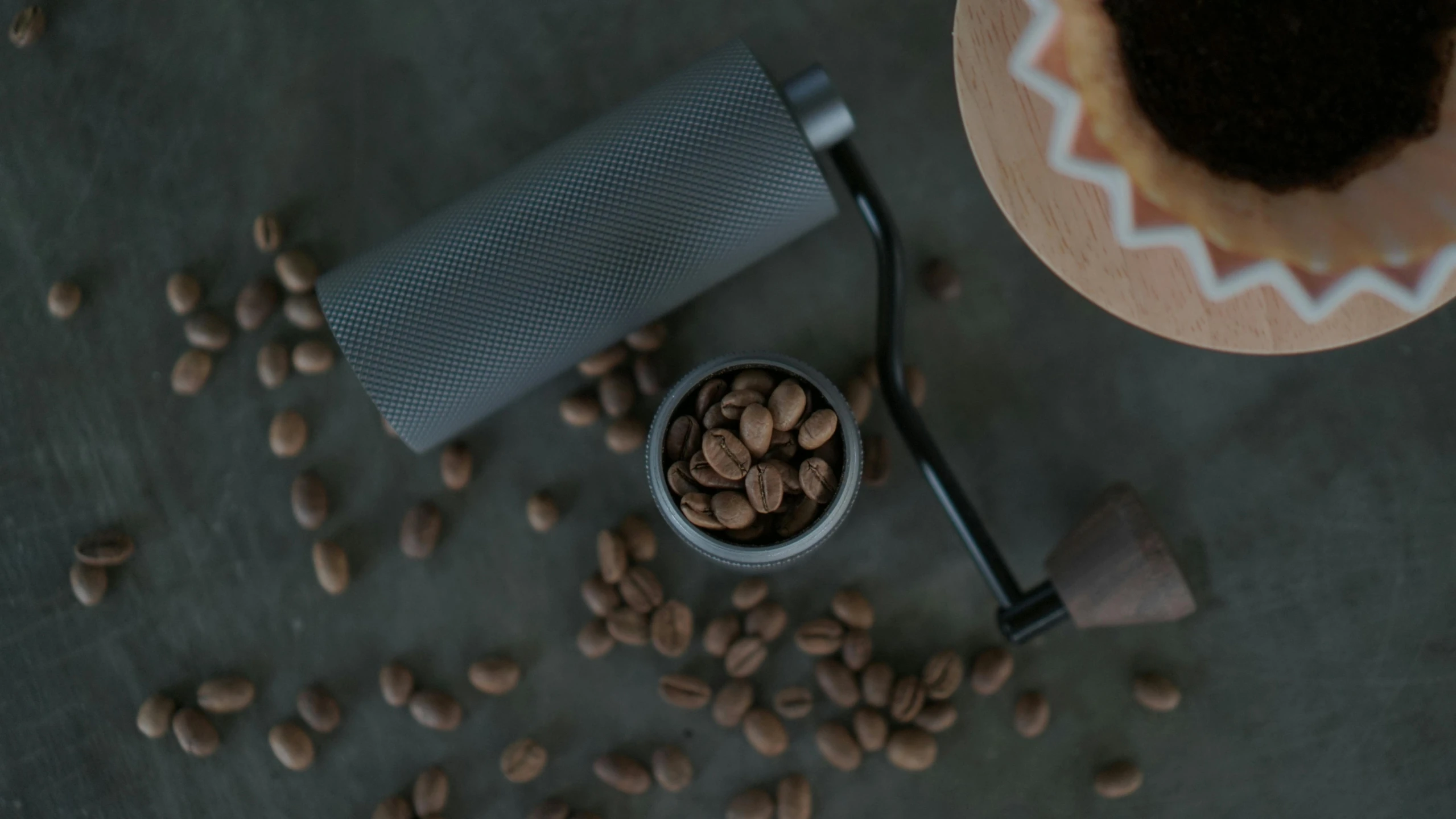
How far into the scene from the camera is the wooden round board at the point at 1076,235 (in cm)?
45

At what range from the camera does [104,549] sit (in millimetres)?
714

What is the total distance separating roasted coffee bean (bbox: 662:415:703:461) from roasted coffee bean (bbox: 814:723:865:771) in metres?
0.28

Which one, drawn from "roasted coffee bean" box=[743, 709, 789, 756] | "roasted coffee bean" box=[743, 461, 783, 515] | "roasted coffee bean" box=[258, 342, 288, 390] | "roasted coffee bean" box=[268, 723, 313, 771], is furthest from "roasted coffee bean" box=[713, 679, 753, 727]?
"roasted coffee bean" box=[258, 342, 288, 390]

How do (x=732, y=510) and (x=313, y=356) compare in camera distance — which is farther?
(x=313, y=356)

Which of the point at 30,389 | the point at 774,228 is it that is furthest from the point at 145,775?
the point at 774,228

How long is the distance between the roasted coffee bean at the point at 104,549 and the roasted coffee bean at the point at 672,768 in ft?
1.48

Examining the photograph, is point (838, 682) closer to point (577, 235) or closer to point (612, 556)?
point (612, 556)

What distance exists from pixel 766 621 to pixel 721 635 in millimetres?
37

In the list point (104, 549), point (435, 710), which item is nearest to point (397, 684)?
point (435, 710)

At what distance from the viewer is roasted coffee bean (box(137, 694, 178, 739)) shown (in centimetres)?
71

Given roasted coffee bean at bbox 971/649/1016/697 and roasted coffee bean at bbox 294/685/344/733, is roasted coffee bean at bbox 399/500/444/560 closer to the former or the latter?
roasted coffee bean at bbox 294/685/344/733

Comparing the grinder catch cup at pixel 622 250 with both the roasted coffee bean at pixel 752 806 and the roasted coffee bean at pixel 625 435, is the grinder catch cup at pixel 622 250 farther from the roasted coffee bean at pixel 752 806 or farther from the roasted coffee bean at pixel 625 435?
the roasted coffee bean at pixel 752 806

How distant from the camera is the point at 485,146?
0.74 m

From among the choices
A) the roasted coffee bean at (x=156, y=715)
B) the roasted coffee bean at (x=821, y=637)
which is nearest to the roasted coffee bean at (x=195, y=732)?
the roasted coffee bean at (x=156, y=715)
